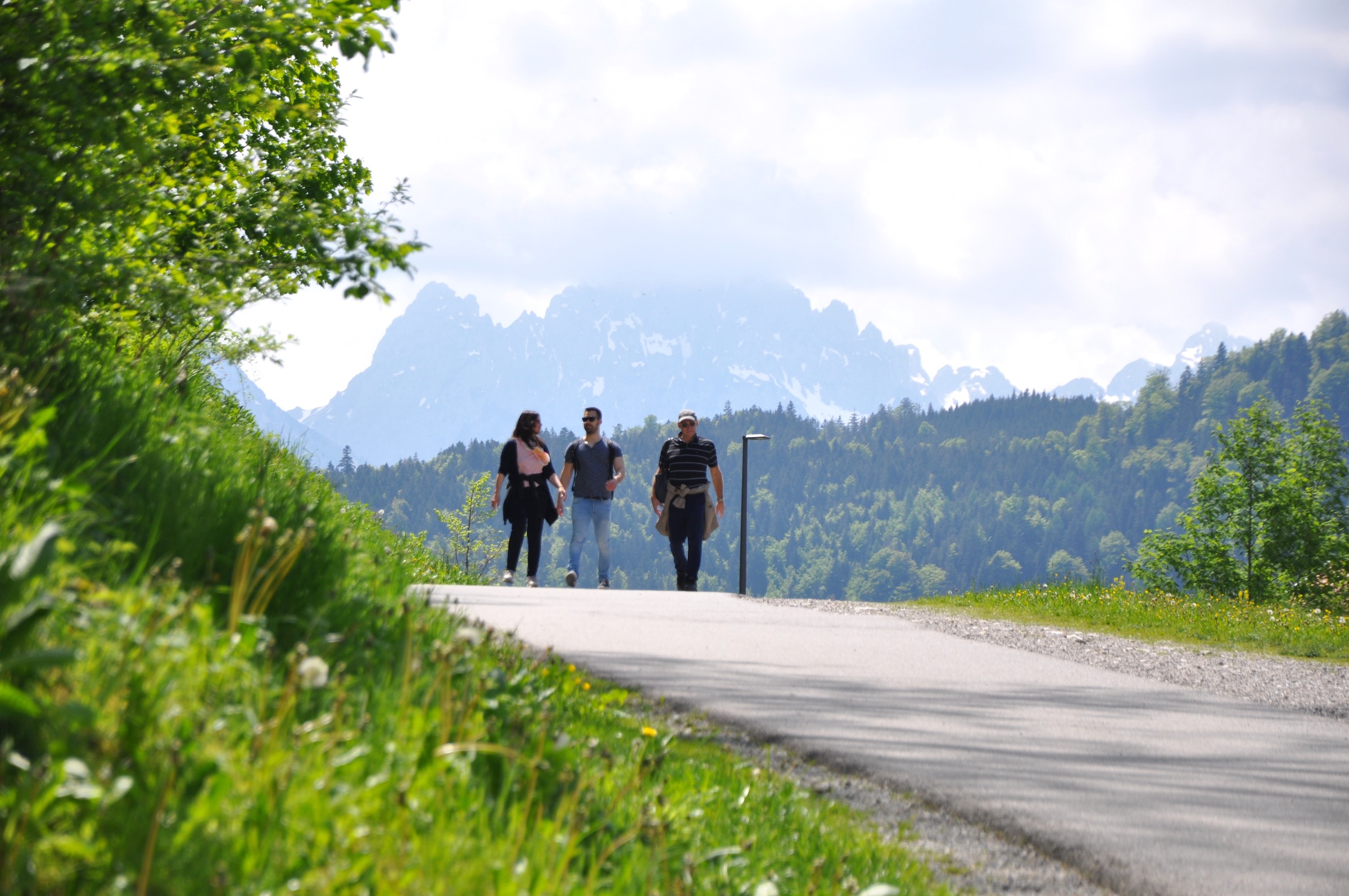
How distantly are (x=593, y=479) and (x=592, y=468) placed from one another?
0.15 meters

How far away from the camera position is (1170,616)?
1103 cm

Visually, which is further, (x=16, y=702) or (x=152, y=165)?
(x=152, y=165)

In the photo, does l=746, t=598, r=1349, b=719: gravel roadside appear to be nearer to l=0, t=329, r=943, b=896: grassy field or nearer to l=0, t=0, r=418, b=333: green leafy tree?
l=0, t=329, r=943, b=896: grassy field

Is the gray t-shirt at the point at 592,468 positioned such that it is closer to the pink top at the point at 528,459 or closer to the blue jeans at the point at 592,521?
the blue jeans at the point at 592,521

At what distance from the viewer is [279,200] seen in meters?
6.73

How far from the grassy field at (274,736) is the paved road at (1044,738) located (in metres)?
0.71

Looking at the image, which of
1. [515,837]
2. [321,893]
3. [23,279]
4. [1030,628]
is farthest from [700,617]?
[321,893]

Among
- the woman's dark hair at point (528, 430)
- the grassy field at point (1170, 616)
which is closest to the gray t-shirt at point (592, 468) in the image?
the woman's dark hair at point (528, 430)

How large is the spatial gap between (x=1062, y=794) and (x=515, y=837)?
8.49 ft

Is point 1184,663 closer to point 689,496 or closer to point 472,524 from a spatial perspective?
point 689,496

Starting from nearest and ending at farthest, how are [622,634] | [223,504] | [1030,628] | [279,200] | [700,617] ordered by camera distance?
[223,504] < [279,200] < [622,634] < [700,617] < [1030,628]

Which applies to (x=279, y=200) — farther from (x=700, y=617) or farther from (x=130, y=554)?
(x=700, y=617)

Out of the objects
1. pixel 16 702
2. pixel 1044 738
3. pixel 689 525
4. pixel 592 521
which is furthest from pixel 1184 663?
pixel 16 702

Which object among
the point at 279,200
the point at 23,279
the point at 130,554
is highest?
the point at 279,200
